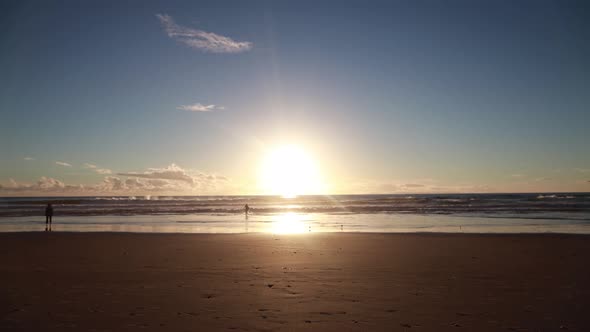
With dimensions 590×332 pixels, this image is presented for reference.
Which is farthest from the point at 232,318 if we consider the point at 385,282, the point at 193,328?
the point at 385,282

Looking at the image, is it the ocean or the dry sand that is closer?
the dry sand

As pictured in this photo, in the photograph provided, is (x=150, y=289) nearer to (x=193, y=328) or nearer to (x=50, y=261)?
(x=193, y=328)

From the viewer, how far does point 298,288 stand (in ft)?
36.2

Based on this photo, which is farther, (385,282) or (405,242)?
(405,242)

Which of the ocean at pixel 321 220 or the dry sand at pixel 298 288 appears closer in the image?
the dry sand at pixel 298 288

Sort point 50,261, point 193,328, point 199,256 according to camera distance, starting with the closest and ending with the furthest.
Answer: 1. point 193,328
2. point 50,261
3. point 199,256

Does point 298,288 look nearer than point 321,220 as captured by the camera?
Yes

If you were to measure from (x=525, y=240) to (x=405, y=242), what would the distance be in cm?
671

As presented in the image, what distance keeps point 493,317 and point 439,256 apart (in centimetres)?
845

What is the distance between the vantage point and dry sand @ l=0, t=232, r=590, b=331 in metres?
8.18

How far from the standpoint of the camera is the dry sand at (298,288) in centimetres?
818

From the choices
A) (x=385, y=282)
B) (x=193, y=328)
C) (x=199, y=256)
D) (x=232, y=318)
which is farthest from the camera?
(x=199, y=256)

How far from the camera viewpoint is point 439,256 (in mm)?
16641

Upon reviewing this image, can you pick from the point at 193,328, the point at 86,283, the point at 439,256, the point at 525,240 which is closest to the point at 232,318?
the point at 193,328
